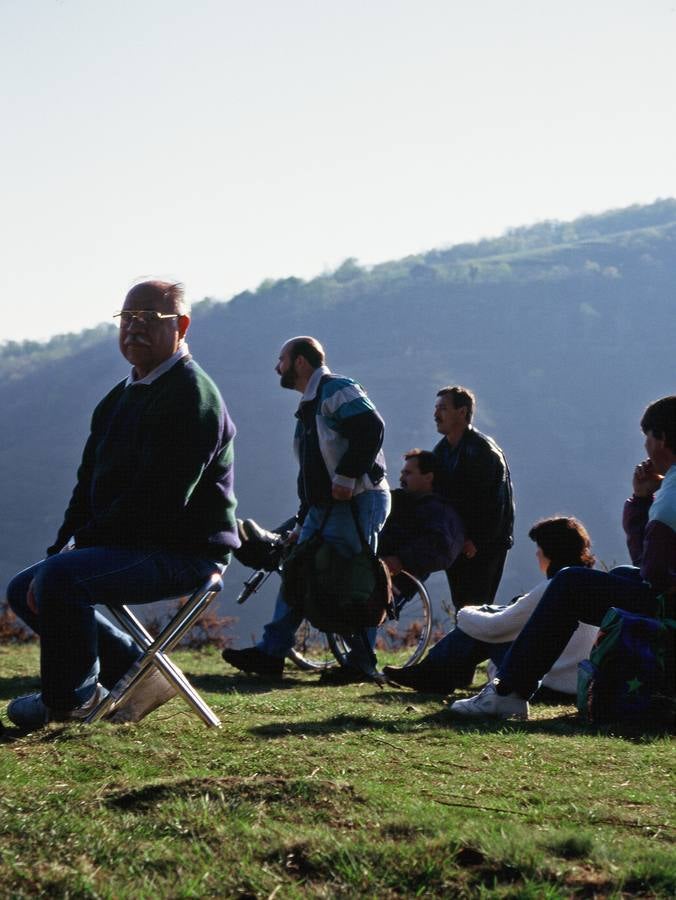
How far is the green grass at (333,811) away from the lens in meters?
3.14

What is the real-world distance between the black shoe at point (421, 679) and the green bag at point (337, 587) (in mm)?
312

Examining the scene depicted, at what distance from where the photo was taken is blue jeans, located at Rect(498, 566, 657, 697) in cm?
620

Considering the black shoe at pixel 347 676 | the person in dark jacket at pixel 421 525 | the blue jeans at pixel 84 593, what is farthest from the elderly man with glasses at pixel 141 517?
the person in dark jacket at pixel 421 525

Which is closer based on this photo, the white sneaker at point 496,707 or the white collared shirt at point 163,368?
the white collared shirt at point 163,368

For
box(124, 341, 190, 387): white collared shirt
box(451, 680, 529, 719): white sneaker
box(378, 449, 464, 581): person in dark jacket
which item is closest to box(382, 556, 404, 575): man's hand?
box(378, 449, 464, 581): person in dark jacket

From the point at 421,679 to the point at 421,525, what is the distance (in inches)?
67.2

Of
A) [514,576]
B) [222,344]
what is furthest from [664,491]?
[222,344]

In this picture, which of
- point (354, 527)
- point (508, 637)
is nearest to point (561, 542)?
point (508, 637)

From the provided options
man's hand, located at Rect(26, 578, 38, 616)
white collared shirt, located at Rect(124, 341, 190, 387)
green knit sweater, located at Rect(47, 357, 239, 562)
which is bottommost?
Result: man's hand, located at Rect(26, 578, 38, 616)

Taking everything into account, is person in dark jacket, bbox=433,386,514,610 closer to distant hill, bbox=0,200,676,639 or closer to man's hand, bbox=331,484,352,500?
man's hand, bbox=331,484,352,500

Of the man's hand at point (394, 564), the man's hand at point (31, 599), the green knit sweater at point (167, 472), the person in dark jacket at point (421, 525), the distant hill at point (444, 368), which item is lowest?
the distant hill at point (444, 368)

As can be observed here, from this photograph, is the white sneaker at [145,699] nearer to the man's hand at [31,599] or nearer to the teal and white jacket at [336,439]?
the man's hand at [31,599]

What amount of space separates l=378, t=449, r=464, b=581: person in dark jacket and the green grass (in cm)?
321

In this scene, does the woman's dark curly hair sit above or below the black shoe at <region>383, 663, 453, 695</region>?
above
